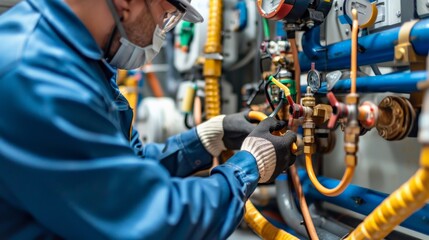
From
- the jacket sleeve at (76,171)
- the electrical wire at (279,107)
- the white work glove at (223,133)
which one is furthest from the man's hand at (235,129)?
the jacket sleeve at (76,171)

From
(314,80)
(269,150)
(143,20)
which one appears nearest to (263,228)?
(269,150)

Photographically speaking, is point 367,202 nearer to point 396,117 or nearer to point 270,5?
point 396,117

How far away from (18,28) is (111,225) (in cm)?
44

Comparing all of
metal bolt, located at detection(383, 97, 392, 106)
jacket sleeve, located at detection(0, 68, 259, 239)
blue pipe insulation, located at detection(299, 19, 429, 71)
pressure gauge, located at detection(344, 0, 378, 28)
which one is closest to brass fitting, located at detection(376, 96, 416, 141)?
metal bolt, located at detection(383, 97, 392, 106)

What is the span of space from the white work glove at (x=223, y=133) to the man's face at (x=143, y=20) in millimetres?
414

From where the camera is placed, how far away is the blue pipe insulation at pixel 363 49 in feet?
2.38

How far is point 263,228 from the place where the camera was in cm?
105

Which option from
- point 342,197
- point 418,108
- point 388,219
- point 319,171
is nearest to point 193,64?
point 319,171

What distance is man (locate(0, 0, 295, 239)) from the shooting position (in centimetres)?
61

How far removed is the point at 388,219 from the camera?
2.14 ft

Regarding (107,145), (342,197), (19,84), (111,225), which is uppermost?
(19,84)

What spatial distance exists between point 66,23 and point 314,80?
0.63 metres

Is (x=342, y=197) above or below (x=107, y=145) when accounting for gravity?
below

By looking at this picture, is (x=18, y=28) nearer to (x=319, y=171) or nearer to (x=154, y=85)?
(x=319, y=171)
